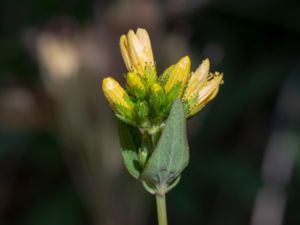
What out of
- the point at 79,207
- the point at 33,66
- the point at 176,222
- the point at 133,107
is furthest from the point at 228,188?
the point at 133,107

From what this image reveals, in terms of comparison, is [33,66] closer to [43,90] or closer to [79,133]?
[43,90]

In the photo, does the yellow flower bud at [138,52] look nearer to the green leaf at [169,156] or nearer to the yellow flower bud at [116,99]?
the yellow flower bud at [116,99]

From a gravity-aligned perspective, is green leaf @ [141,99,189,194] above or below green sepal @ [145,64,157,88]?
below

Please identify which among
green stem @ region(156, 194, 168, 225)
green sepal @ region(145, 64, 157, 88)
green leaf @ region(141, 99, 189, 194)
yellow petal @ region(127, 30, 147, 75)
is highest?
yellow petal @ region(127, 30, 147, 75)

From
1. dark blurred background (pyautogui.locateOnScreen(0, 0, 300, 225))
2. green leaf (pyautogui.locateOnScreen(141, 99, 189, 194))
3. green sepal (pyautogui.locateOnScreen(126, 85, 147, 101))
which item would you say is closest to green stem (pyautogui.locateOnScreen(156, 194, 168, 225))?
green leaf (pyautogui.locateOnScreen(141, 99, 189, 194))

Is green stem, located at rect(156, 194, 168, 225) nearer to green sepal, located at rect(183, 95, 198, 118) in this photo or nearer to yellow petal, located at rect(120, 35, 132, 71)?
green sepal, located at rect(183, 95, 198, 118)

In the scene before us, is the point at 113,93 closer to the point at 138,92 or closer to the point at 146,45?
the point at 138,92
